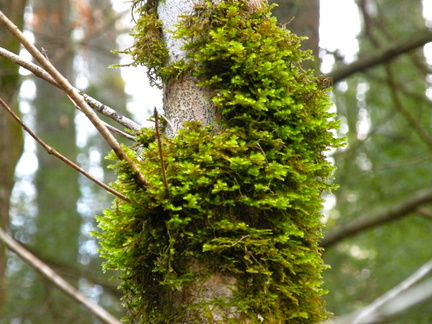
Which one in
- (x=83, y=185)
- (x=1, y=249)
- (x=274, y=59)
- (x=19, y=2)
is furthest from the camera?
(x=83, y=185)

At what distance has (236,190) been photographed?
5.51 feet

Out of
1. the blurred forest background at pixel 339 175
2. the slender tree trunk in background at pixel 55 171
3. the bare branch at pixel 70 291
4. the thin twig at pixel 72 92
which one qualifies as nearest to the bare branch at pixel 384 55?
the blurred forest background at pixel 339 175

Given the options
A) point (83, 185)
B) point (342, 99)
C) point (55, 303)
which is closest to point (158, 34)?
point (342, 99)

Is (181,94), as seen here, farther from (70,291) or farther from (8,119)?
(8,119)

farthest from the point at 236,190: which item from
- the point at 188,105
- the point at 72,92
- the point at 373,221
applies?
the point at 373,221

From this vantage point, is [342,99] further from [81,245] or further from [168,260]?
[168,260]

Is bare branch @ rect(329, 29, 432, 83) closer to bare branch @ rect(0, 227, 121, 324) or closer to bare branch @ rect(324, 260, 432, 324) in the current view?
bare branch @ rect(0, 227, 121, 324)

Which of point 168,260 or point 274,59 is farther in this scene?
point 274,59

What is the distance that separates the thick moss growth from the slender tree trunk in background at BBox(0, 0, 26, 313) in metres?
3.13

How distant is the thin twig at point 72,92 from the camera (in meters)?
1.27

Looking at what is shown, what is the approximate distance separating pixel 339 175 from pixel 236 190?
3.32 m

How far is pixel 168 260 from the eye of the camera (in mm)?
1605

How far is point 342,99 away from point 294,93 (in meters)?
3.59

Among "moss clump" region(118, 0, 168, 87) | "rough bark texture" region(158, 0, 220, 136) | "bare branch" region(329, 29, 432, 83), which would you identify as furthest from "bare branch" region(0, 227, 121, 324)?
"bare branch" region(329, 29, 432, 83)
